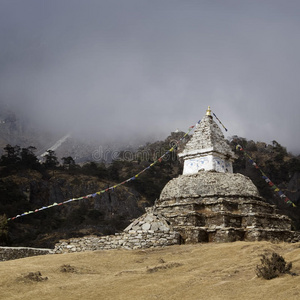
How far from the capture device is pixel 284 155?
78375 mm

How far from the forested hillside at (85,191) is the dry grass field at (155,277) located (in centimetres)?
2609

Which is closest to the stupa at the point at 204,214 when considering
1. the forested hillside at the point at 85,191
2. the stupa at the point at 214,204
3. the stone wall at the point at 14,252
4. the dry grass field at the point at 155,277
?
the stupa at the point at 214,204

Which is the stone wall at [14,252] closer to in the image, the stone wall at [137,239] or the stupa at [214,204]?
the stone wall at [137,239]

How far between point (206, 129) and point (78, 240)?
401 inches

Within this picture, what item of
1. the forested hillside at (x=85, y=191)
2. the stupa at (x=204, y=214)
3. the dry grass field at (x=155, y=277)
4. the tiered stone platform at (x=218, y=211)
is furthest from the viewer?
the forested hillside at (x=85, y=191)

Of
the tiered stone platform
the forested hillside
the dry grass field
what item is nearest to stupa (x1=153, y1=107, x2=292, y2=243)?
the tiered stone platform

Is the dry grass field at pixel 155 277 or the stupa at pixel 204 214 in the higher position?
the stupa at pixel 204 214

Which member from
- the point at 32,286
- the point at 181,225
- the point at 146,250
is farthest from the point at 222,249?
the point at 32,286

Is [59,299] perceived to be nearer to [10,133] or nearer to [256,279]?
[256,279]

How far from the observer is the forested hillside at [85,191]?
146 feet

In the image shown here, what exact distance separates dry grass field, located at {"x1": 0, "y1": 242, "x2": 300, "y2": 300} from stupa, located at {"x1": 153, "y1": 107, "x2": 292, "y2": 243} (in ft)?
10.7

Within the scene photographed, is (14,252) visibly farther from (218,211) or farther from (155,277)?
(155,277)

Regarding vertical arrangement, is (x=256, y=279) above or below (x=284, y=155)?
below

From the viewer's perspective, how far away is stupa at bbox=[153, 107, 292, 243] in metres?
17.6
